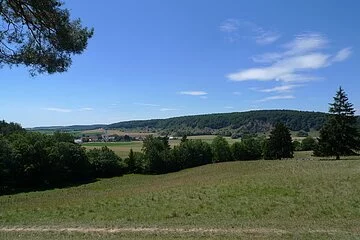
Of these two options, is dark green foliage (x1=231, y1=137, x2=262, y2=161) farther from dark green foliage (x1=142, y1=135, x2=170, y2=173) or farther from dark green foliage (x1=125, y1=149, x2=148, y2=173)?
dark green foliage (x1=125, y1=149, x2=148, y2=173)

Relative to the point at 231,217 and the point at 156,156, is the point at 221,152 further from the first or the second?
the point at 231,217

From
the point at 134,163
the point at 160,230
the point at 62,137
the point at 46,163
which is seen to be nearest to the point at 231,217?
the point at 160,230

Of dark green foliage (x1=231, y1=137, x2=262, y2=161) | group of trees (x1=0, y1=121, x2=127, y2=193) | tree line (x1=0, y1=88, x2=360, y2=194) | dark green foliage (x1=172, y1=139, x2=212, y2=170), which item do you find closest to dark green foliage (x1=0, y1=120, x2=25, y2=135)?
tree line (x1=0, y1=88, x2=360, y2=194)

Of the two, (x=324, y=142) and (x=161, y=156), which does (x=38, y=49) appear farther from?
(x=161, y=156)

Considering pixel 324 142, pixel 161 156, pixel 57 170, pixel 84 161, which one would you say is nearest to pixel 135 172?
pixel 161 156

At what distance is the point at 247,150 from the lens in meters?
108

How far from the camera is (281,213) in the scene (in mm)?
21094

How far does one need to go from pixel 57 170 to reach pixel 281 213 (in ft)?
222

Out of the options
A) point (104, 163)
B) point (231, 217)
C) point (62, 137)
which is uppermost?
point (62, 137)

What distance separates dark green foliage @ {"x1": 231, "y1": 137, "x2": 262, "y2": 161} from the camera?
108 metres

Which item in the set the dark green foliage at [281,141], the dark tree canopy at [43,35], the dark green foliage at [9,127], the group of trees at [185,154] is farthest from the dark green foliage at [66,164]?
the dark tree canopy at [43,35]

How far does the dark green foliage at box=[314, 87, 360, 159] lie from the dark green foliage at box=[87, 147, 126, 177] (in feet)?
180

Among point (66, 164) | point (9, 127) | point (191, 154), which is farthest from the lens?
point (9, 127)

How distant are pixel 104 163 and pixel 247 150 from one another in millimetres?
39332
